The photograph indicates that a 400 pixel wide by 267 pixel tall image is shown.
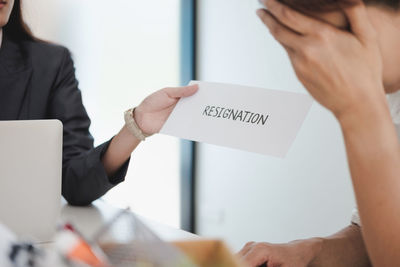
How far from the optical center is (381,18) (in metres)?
0.76

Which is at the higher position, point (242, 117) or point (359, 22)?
point (359, 22)

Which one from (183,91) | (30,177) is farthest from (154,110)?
(30,177)

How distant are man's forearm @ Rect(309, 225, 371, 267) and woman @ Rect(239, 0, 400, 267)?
21 cm

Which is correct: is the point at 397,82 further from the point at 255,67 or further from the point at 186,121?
the point at 255,67

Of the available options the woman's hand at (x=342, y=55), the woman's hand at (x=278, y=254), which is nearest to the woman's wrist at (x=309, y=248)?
the woman's hand at (x=278, y=254)

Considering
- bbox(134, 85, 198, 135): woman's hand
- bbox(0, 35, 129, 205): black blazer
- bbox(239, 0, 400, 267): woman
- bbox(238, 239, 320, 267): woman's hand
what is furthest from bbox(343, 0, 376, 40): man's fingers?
bbox(0, 35, 129, 205): black blazer

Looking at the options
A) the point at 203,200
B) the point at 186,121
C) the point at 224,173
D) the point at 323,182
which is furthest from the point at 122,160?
the point at 203,200

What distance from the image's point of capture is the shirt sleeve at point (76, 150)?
1.23 meters

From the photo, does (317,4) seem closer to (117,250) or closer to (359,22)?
(359,22)

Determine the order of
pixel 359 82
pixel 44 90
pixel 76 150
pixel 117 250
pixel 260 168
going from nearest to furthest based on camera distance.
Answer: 1. pixel 117 250
2. pixel 359 82
3. pixel 76 150
4. pixel 44 90
5. pixel 260 168

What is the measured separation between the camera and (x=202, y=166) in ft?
10.2

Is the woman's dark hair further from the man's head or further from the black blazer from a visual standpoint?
the man's head

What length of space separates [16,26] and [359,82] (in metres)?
1.19

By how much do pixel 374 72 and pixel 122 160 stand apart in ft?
2.29
